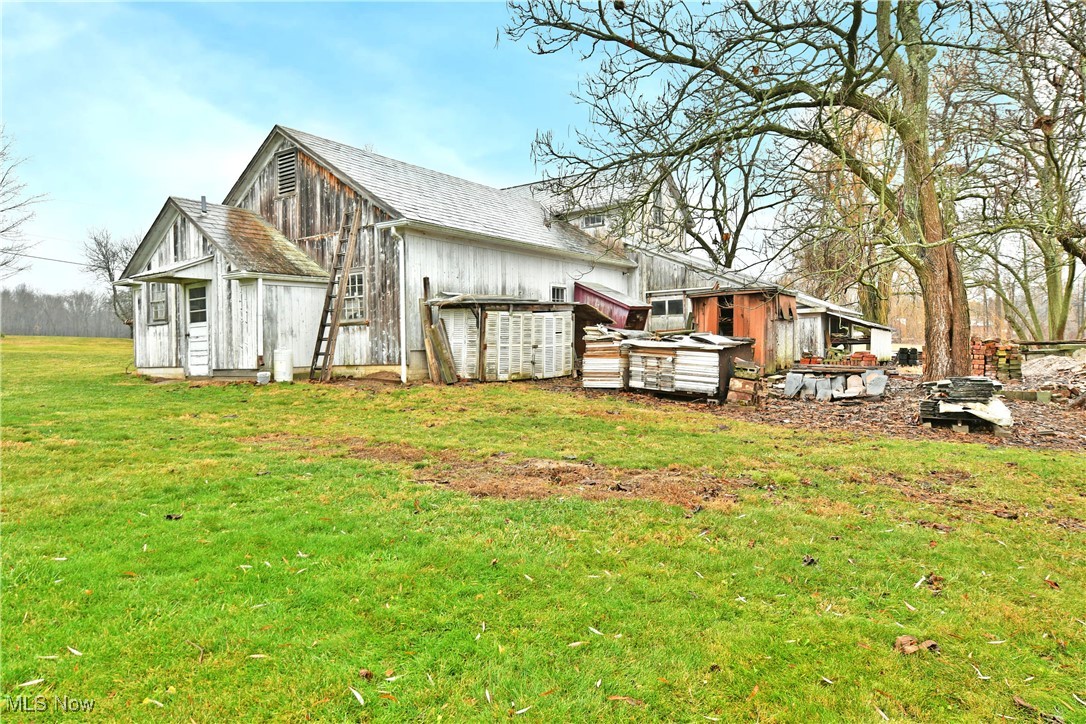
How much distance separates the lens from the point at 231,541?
12.6 ft

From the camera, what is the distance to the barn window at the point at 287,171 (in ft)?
56.5

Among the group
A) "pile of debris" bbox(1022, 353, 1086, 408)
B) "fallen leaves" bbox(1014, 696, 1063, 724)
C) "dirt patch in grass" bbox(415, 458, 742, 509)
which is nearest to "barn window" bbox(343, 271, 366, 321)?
"dirt patch in grass" bbox(415, 458, 742, 509)

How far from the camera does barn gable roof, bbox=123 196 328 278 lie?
14984 millimetres

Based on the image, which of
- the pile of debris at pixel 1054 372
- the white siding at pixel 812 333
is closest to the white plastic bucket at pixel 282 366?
the pile of debris at pixel 1054 372

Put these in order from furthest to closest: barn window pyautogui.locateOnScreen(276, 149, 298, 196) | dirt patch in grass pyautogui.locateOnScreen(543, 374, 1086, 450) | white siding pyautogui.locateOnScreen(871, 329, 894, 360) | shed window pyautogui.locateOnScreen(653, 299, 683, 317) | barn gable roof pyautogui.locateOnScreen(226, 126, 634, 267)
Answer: white siding pyautogui.locateOnScreen(871, 329, 894, 360), shed window pyautogui.locateOnScreen(653, 299, 683, 317), barn window pyautogui.locateOnScreen(276, 149, 298, 196), barn gable roof pyautogui.locateOnScreen(226, 126, 634, 267), dirt patch in grass pyautogui.locateOnScreen(543, 374, 1086, 450)

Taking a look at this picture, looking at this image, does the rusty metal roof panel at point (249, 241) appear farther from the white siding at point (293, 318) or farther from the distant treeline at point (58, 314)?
the distant treeline at point (58, 314)

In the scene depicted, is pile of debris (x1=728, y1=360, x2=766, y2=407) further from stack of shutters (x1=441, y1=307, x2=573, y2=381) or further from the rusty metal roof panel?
the rusty metal roof panel

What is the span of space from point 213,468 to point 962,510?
7040 millimetres

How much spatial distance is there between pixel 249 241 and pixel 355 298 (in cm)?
337

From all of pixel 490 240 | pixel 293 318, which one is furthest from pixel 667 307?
pixel 293 318

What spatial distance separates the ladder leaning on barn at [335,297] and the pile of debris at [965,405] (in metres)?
13.2

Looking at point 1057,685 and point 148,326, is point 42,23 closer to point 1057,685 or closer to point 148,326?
point 1057,685

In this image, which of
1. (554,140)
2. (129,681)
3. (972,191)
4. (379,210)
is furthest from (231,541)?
(972,191)

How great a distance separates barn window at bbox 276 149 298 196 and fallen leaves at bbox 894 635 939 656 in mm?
18224
